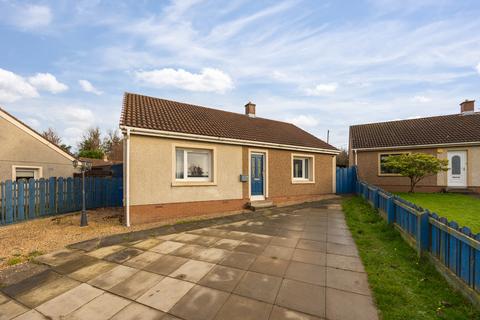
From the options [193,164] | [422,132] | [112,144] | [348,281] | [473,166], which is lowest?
[348,281]

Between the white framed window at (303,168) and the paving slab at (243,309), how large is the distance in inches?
389

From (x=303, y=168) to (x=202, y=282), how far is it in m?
10.4

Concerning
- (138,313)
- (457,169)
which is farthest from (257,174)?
(457,169)

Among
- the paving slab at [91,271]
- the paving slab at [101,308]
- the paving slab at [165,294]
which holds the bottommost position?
the paving slab at [91,271]

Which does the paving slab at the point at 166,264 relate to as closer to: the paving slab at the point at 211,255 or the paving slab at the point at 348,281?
the paving slab at the point at 211,255

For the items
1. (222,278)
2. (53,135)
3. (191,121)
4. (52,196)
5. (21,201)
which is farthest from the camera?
(53,135)

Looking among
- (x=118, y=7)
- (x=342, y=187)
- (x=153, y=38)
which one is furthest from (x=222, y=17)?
(x=342, y=187)

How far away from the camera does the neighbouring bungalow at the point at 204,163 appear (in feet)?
25.2

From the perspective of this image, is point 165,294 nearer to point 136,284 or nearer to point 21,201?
point 136,284

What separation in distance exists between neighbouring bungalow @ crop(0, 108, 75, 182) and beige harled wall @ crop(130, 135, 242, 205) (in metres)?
7.64

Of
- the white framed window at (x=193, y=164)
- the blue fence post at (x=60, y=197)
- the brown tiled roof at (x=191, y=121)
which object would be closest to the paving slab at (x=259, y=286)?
the white framed window at (x=193, y=164)

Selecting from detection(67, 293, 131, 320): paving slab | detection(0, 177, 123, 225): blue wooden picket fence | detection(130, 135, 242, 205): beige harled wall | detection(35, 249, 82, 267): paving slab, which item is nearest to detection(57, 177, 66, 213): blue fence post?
detection(0, 177, 123, 225): blue wooden picket fence

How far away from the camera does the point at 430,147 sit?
14.4 metres

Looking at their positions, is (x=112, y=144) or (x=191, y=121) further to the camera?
(x=112, y=144)
